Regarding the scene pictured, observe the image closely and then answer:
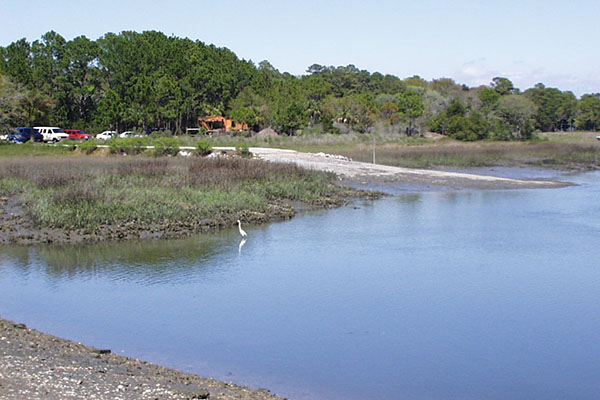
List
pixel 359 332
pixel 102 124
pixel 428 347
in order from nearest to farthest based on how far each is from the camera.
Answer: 1. pixel 428 347
2. pixel 359 332
3. pixel 102 124

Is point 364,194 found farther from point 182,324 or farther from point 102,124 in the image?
point 102,124

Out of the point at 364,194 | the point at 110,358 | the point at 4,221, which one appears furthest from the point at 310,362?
the point at 364,194

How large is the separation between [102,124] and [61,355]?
64.0 m

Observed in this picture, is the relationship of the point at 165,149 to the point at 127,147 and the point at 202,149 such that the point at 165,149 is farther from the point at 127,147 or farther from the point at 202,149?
the point at 127,147

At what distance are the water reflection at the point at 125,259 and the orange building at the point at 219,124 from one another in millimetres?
62309

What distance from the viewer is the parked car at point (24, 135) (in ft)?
194

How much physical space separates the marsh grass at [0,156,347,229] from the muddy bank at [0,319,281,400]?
37.9 feet

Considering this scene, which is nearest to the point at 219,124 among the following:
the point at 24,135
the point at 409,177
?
the point at 24,135

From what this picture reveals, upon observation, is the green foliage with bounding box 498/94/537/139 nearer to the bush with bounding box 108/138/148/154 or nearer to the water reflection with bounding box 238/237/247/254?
the bush with bounding box 108/138/148/154

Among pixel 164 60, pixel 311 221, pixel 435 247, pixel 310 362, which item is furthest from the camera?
pixel 164 60

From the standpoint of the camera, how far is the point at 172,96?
72.7 metres

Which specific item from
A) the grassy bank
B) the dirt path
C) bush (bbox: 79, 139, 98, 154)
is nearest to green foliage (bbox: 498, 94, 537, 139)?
the dirt path

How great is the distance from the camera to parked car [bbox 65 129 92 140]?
6644cm

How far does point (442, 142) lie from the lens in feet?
273
